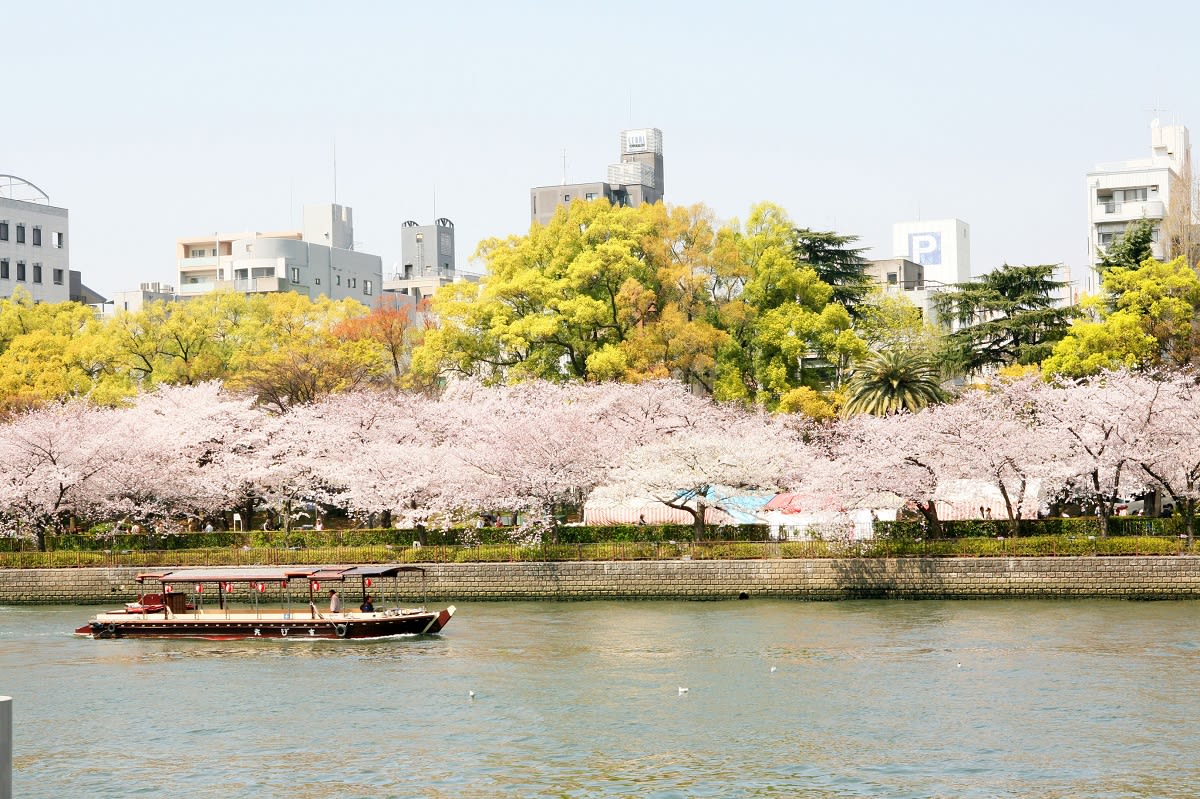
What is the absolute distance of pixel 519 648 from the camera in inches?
1635

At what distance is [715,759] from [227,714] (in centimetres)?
1176

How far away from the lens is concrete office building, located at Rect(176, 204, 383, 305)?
12694 cm

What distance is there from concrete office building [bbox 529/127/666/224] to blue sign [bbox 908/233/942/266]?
92.4ft

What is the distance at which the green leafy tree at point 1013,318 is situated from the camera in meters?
67.8

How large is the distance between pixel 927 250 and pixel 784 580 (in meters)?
92.1

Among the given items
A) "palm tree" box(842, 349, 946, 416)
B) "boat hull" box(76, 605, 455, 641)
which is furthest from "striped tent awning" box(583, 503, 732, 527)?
"boat hull" box(76, 605, 455, 641)

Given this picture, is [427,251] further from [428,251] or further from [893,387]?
[893,387]

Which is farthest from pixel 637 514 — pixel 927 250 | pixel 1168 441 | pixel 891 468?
pixel 927 250

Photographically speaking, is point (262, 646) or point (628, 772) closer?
point (628, 772)

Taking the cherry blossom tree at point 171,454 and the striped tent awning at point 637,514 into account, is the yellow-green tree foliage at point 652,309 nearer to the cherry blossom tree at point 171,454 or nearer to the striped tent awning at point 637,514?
the striped tent awning at point 637,514

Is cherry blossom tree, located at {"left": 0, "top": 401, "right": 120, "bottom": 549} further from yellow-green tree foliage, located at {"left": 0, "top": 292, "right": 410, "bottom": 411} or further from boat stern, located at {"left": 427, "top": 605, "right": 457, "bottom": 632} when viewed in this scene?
boat stern, located at {"left": 427, "top": 605, "right": 457, "bottom": 632}

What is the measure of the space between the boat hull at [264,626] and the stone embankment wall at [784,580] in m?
8.67

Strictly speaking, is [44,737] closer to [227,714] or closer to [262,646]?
[227,714]

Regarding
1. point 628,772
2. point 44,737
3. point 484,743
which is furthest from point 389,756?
point 44,737
